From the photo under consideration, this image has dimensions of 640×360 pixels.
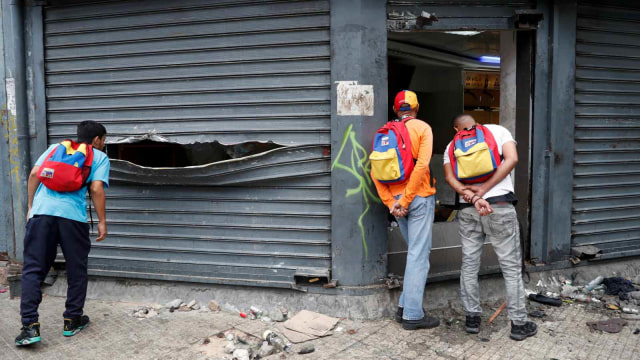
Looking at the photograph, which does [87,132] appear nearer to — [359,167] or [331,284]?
[359,167]

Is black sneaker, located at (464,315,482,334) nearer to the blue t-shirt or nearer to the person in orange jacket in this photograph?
the person in orange jacket

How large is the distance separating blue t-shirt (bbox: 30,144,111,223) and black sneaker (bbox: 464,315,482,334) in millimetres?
3451

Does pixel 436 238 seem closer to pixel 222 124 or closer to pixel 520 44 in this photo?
pixel 520 44

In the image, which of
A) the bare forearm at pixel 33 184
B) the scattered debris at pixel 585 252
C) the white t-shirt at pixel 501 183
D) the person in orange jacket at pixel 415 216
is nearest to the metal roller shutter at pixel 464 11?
the person in orange jacket at pixel 415 216

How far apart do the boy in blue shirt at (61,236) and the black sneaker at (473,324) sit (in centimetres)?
335

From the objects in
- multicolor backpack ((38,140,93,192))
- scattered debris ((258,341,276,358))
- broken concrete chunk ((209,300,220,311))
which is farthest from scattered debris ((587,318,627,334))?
multicolor backpack ((38,140,93,192))

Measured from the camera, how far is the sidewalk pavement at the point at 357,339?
12.5 ft

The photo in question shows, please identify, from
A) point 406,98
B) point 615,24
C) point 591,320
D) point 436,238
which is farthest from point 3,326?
point 615,24

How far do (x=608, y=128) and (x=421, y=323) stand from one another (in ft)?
10.4

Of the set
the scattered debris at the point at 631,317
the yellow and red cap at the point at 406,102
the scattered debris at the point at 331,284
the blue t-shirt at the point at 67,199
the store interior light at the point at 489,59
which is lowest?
the scattered debris at the point at 631,317

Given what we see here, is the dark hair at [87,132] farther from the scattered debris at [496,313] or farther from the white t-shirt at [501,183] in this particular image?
the scattered debris at [496,313]

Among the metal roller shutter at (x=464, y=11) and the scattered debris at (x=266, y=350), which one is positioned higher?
the metal roller shutter at (x=464, y=11)

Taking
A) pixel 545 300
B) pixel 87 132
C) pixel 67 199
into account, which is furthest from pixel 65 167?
pixel 545 300

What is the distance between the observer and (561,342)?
3975 millimetres
